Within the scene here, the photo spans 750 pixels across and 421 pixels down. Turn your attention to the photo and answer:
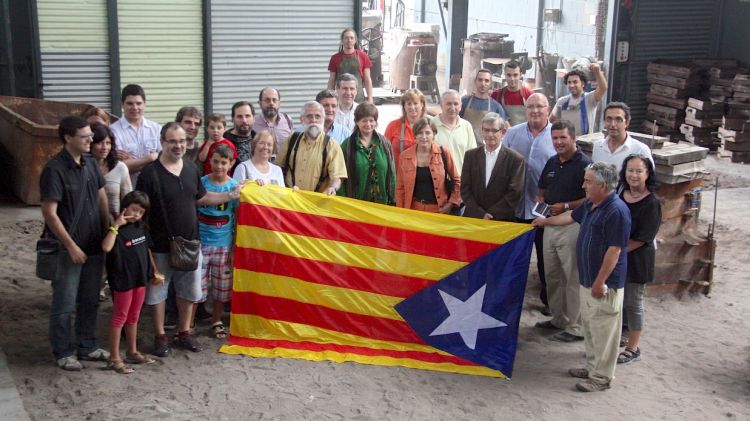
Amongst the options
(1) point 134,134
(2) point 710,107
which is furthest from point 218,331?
(2) point 710,107

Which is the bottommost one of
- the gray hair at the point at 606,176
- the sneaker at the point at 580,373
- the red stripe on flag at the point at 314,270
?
the sneaker at the point at 580,373

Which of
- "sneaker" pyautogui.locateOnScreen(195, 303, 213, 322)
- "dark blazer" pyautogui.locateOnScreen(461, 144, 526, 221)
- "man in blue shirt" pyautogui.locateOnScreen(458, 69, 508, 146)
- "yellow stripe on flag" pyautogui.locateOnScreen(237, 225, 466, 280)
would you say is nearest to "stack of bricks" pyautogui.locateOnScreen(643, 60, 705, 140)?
"man in blue shirt" pyautogui.locateOnScreen(458, 69, 508, 146)

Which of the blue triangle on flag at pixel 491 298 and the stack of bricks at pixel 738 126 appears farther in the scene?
the stack of bricks at pixel 738 126

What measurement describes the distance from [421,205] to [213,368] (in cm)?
242

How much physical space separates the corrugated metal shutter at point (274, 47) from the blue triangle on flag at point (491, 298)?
290 inches

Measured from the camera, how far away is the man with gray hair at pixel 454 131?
28.7 ft

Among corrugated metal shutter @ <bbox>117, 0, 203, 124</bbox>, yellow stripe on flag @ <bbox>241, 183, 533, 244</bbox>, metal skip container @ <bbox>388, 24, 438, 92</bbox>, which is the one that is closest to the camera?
yellow stripe on flag @ <bbox>241, 183, 533, 244</bbox>

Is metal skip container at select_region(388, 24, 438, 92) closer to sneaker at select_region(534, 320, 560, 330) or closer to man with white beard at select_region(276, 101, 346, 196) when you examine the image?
man with white beard at select_region(276, 101, 346, 196)

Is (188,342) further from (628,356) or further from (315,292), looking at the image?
(628,356)

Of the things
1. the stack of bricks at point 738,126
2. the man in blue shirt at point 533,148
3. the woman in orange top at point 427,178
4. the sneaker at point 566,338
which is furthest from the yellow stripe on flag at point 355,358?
the stack of bricks at point 738,126

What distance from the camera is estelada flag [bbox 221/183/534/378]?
7422 mm

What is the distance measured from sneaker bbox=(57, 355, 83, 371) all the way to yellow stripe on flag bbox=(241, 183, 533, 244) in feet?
6.06

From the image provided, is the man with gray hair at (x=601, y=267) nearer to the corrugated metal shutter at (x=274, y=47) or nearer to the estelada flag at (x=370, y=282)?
the estelada flag at (x=370, y=282)

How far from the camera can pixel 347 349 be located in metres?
7.54
